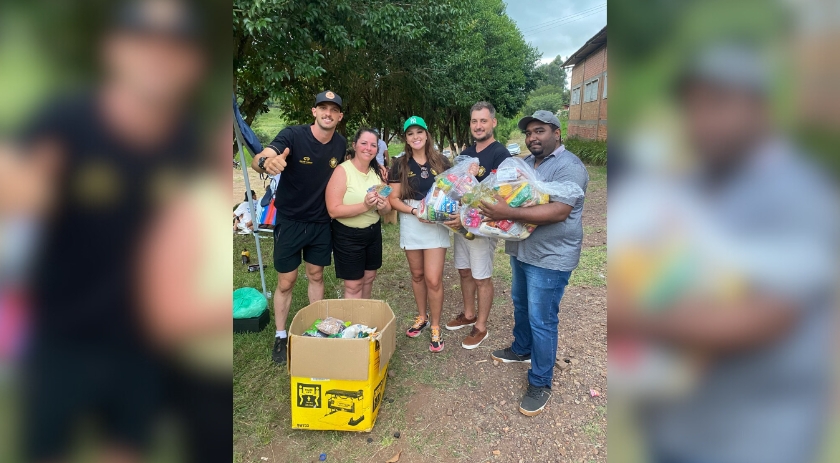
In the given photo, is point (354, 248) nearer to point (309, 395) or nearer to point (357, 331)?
point (357, 331)

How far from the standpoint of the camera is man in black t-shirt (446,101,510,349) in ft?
11.0

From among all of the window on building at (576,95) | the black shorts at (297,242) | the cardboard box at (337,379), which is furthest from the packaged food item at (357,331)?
the window on building at (576,95)

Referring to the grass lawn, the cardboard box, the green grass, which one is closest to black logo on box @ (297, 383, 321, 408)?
the cardboard box

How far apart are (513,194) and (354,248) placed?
1.42 metres

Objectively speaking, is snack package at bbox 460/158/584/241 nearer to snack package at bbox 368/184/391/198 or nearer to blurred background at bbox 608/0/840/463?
snack package at bbox 368/184/391/198

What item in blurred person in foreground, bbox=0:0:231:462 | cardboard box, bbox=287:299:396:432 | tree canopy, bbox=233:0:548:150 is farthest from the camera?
tree canopy, bbox=233:0:548:150

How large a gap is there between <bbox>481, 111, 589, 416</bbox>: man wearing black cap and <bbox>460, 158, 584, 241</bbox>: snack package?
0.16ft

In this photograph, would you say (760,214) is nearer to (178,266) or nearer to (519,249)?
(178,266)

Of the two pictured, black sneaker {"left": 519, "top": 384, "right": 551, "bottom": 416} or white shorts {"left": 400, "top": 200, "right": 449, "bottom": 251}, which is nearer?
→ black sneaker {"left": 519, "top": 384, "right": 551, "bottom": 416}

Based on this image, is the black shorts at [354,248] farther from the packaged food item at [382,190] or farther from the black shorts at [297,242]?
the packaged food item at [382,190]

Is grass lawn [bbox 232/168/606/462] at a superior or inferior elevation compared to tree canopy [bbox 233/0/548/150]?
inferior

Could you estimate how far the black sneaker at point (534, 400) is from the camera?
→ 117 inches

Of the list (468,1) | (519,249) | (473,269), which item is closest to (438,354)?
(473,269)

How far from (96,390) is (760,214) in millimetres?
816
